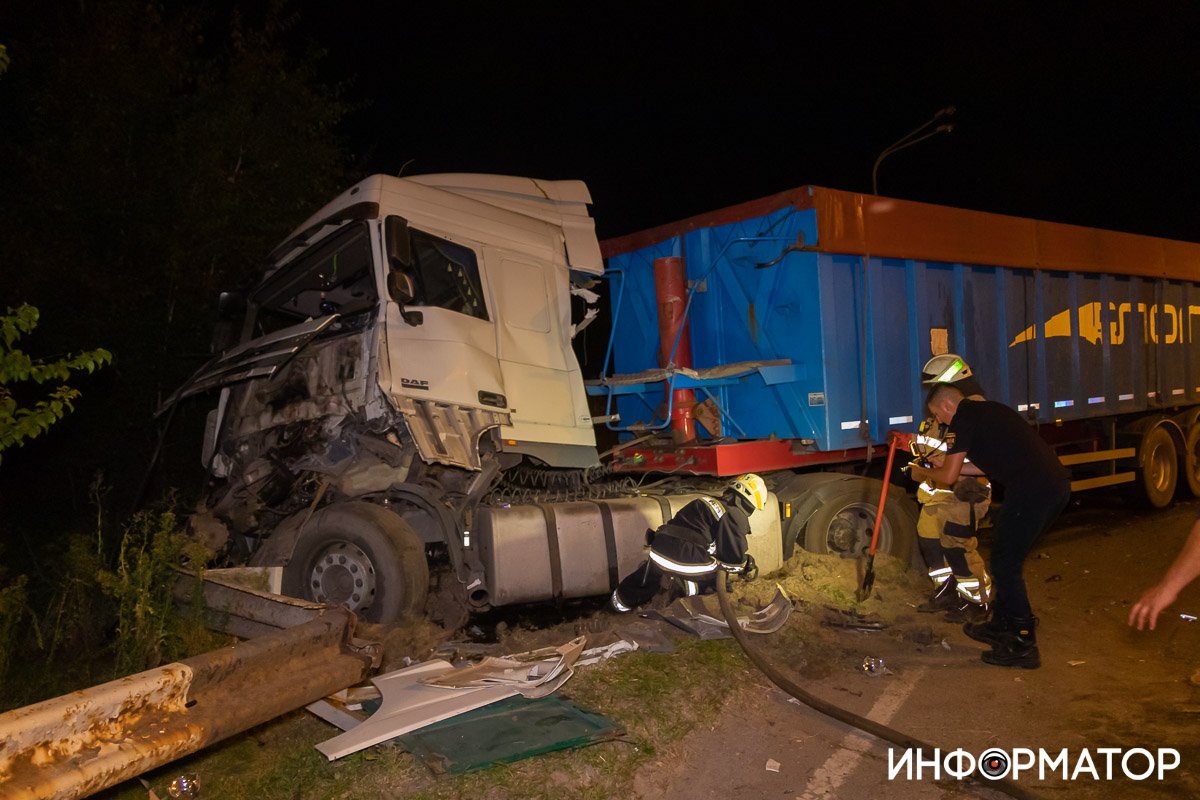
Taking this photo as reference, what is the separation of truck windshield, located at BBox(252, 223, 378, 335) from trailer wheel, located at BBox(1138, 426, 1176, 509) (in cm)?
859

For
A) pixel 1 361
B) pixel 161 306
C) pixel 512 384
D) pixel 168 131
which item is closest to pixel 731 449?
pixel 512 384

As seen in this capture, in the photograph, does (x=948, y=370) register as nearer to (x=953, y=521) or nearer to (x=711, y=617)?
(x=953, y=521)

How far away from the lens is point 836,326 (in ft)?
19.5

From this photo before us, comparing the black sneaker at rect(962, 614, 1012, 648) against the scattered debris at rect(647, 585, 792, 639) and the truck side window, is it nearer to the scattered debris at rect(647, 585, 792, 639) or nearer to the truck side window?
the scattered debris at rect(647, 585, 792, 639)

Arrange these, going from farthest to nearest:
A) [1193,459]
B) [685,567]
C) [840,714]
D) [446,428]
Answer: [1193,459]
[685,567]
[446,428]
[840,714]

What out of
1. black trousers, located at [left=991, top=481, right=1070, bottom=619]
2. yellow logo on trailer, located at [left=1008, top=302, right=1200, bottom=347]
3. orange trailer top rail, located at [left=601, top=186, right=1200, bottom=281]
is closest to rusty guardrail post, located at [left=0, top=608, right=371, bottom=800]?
black trousers, located at [left=991, top=481, right=1070, bottom=619]

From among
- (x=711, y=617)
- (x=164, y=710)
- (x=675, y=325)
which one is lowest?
(x=711, y=617)

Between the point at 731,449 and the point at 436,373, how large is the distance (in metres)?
2.22

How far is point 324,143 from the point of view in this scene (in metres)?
10.2

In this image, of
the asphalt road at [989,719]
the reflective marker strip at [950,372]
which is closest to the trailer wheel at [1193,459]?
the asphalt road at [989,719]

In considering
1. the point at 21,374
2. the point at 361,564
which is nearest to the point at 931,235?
the point at 361,564

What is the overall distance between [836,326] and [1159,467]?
20.5 ft

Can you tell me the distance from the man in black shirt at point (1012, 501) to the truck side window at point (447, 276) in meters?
3.13

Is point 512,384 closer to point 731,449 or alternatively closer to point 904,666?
point 731,449
